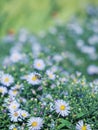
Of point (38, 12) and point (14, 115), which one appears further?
point (38, 12)

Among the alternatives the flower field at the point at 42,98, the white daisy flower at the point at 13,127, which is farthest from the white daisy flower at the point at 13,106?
the white daisy flower at the point at 13,127

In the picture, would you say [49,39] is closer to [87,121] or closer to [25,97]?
[25,97]

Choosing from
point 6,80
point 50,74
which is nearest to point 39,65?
point 50,74

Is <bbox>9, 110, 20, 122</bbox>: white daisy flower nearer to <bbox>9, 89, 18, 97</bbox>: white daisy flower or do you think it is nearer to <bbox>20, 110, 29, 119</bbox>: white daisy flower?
<bbox>20, 110, 29, 119</bbox>: white daisy flower

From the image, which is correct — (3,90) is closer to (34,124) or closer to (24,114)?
(24,114)

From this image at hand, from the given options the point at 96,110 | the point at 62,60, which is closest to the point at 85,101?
the point at 96,110

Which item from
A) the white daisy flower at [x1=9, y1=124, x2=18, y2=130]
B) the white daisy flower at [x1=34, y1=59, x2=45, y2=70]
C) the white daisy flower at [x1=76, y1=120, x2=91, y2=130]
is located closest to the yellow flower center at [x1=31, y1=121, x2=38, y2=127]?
the white daisy flower at [x1=9, y1=124, x2=18, y2=130]

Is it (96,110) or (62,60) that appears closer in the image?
(96,110)

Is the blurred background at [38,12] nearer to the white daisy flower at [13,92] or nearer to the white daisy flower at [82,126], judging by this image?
the white daisy flower at [13,92]
